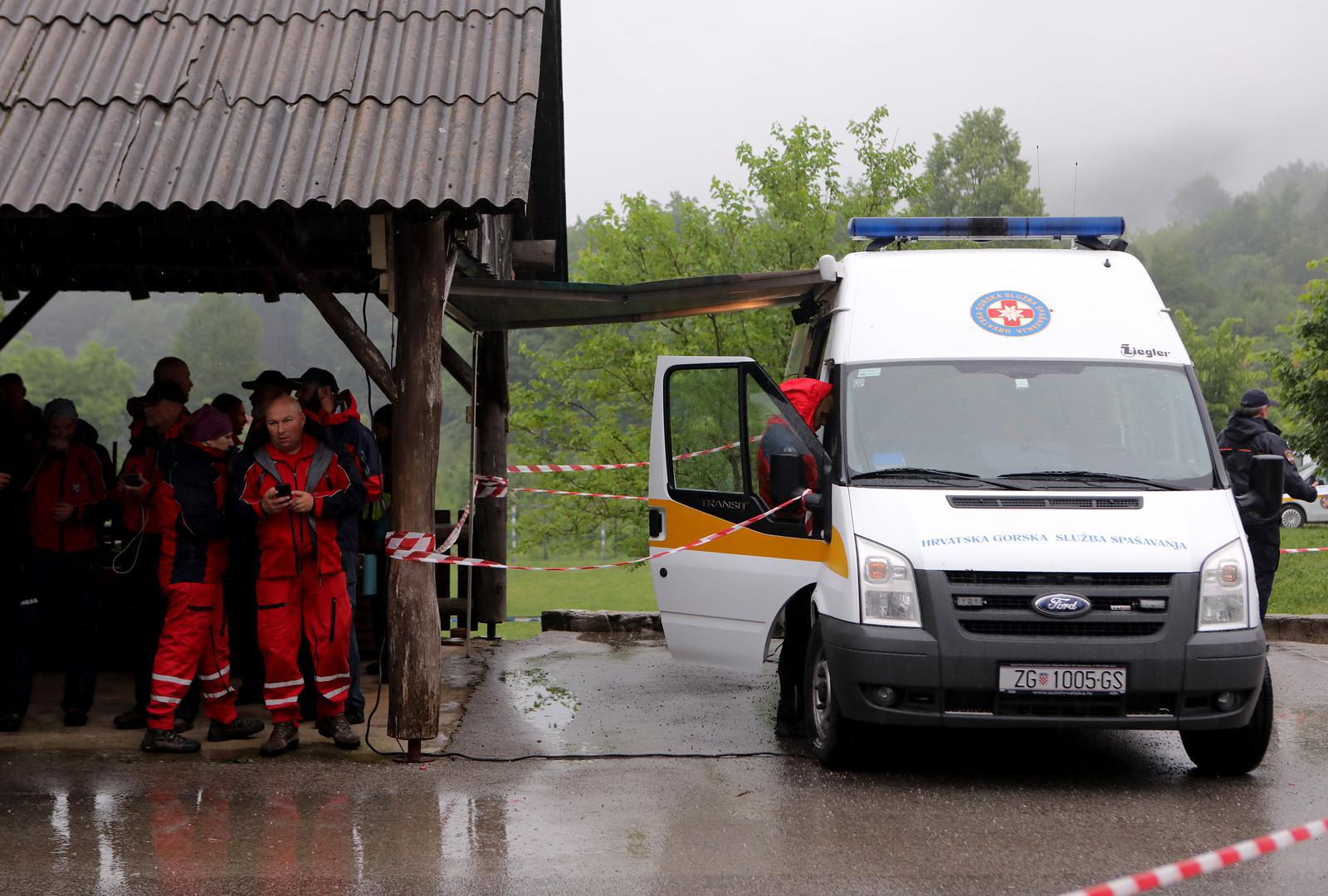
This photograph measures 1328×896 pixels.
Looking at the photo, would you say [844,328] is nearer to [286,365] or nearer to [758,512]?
[758,512]

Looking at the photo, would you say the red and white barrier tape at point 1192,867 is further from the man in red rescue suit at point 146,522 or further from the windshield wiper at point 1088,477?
the man in red rescue suit at point 146,522

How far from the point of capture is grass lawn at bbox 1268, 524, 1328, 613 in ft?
55.3

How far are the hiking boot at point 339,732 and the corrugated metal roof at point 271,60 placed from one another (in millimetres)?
3270

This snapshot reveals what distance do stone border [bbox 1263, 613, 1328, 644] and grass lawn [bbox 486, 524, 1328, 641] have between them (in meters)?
3.72

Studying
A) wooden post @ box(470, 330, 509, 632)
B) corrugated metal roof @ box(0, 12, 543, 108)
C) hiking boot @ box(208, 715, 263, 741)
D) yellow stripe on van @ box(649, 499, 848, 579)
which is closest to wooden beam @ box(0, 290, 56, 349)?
corrugated metal roof @ box(0, 12, 543, 108)

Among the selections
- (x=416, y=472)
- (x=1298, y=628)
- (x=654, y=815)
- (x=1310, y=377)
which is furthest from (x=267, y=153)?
(x=1310, y=377)

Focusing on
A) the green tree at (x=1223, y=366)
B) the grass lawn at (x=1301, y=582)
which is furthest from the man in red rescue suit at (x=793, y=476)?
the green tree at (x=1223, y=366)

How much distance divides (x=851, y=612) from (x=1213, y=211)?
6129 inches

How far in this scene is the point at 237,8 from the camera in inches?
319

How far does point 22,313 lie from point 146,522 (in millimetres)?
3740

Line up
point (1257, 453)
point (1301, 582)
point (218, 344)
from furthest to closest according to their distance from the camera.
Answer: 1. point (218, 344)
2. point (1301, 582)
3. point (1257, 453)

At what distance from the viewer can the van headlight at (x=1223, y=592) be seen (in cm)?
640

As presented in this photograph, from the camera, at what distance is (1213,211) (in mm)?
149000

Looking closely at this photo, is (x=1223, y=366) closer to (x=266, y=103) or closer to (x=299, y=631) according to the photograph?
(x=266, y=103)
